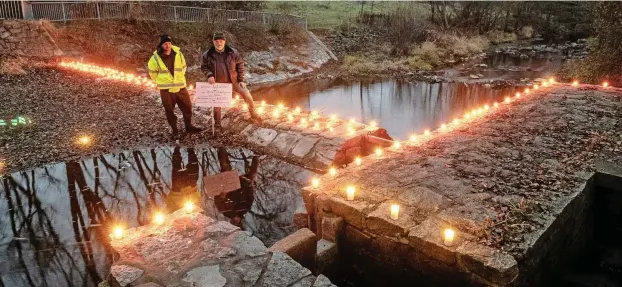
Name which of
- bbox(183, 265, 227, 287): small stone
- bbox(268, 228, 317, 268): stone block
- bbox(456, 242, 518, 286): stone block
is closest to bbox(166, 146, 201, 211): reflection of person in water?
bbox(268, 228, 317, 268): stone block

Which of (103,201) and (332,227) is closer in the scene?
(332,227)

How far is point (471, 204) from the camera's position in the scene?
13.8ft

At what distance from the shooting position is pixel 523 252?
337 cm

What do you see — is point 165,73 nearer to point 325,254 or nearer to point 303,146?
point 303,146

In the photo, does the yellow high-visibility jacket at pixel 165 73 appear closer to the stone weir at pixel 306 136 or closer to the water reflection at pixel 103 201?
the water reflection at pixel 103 201

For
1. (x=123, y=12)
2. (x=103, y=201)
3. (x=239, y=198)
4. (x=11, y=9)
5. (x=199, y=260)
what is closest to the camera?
(x=199, y=260)

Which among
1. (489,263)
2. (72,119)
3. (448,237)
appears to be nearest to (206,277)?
(448,237)

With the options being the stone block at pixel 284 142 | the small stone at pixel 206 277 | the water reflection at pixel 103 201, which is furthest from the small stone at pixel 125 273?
the stone block at pixel 284 142

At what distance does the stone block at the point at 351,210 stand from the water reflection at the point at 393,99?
21.0ft

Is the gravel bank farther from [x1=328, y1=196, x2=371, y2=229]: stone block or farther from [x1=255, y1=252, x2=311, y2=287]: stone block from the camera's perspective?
[x1=255, y1=252, x2=311, y2=287]: stone block

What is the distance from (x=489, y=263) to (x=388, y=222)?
0.99m

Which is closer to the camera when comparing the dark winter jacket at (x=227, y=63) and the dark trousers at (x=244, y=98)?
the dark winter jacket at (x=227, y=63)

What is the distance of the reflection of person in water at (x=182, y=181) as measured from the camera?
5787 mm

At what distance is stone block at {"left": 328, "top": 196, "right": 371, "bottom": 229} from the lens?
4168mm
